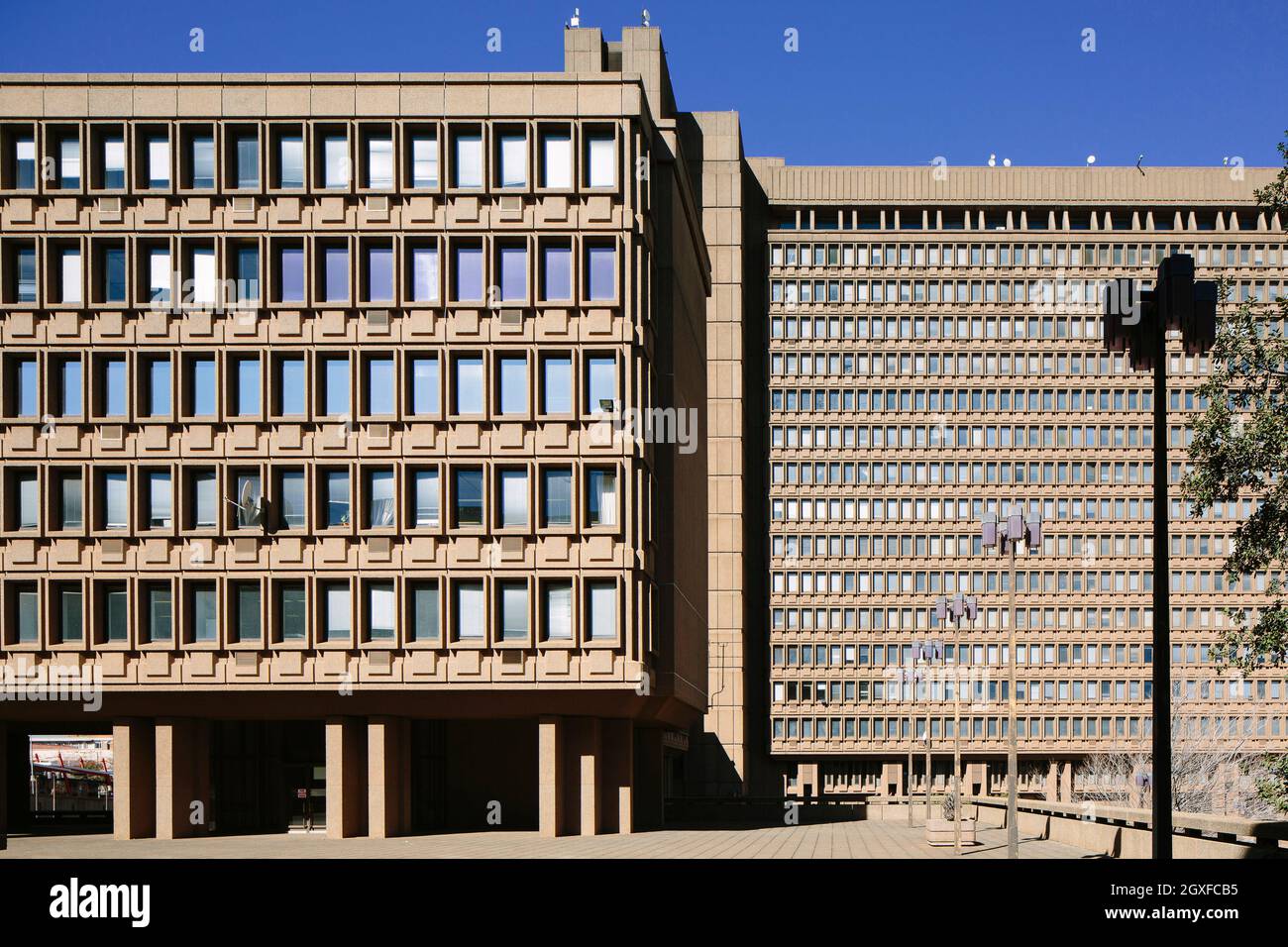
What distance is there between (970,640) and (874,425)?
1921cm

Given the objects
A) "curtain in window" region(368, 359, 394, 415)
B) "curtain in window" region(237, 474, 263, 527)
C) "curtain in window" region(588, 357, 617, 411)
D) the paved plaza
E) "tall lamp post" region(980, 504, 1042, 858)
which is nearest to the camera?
"tall lamp post" region(980, 504, 1042, 858)

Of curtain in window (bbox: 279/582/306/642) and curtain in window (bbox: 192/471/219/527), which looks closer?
curtain in window (bbox: 279/582/306/642)

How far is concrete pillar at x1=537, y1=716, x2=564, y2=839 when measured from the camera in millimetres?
42375

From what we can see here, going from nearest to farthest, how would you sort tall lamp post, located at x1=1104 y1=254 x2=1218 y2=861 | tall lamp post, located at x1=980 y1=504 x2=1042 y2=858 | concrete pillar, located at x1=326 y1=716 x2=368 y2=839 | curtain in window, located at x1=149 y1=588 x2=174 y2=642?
tall lamp post, located at x1=1104 y1=254 x2=1218 y2=861
tall lamp post, located at x1=980 y1=504 x2=1042 y2=858
concrete pillar, located at x1=326 y1=716 x2=368 y2=839
curtain in window, located at x1=149 y1=588 x2=174 y2=642

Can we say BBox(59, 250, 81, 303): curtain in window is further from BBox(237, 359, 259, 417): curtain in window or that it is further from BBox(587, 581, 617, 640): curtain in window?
BBox(587, 581, 617, 640): curtain in window

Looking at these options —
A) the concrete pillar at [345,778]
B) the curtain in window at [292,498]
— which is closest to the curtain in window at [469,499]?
the curtain in window at [292,498]

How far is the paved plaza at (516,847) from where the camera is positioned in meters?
35.2

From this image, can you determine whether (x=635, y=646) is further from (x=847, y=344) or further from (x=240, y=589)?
(x=847, y=344)

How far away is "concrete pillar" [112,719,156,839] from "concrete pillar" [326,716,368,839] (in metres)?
5.46

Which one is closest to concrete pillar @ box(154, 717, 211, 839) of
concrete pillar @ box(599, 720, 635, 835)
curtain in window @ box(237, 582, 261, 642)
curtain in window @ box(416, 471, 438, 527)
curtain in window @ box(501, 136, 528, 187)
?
curtain in window @ box(237, 582, 261, 642)

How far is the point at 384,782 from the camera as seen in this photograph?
139 feet

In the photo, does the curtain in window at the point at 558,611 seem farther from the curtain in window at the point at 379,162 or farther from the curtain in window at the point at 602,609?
the curtain in window at the point at 379,162

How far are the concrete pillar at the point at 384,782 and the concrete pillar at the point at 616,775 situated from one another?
6259mm
